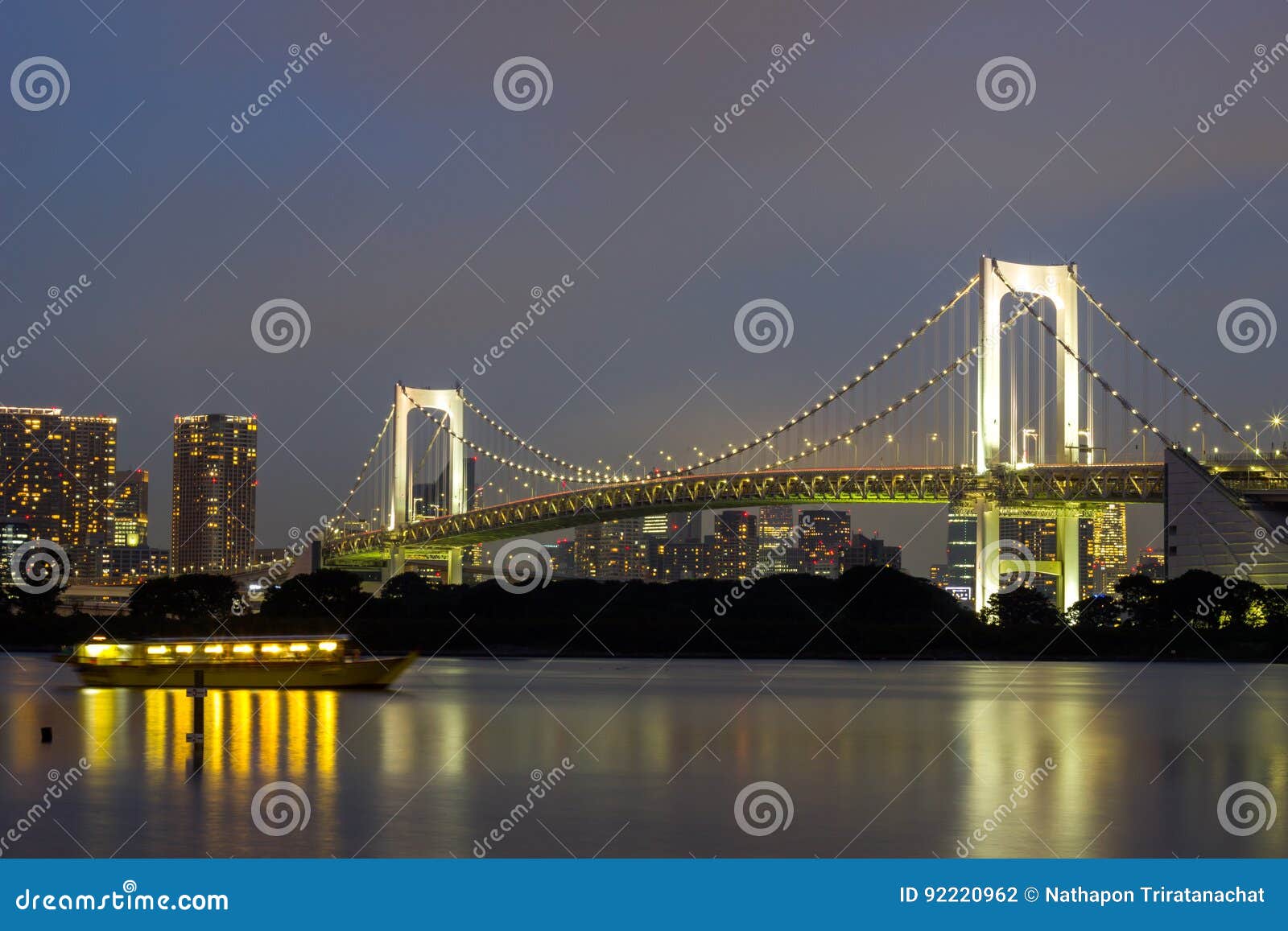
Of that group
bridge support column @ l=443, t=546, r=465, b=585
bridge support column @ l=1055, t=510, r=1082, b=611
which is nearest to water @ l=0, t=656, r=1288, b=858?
bridge support column @ l=1055, t=510, r=1082, b=611

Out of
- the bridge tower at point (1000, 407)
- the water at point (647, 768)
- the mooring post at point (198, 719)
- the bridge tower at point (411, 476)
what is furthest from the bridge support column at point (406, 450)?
the mooring post at point (198, 719)

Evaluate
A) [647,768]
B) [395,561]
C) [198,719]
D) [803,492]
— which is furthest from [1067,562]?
[198,719]

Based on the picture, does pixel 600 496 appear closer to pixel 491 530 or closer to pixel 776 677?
pixel 491 530

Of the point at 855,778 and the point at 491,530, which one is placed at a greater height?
the point at 491,530

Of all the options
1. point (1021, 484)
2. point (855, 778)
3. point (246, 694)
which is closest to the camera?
point (855, 778)

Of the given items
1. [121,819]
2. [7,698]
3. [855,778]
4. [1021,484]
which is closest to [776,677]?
[1021,484]

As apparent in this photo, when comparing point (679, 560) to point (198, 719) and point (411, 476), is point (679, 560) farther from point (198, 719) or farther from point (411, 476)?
point (198, 719)

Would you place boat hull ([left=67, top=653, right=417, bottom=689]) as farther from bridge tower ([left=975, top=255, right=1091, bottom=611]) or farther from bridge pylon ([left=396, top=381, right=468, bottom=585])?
bridge pylon ([left=396, top=381, right=468, bottom=585])
